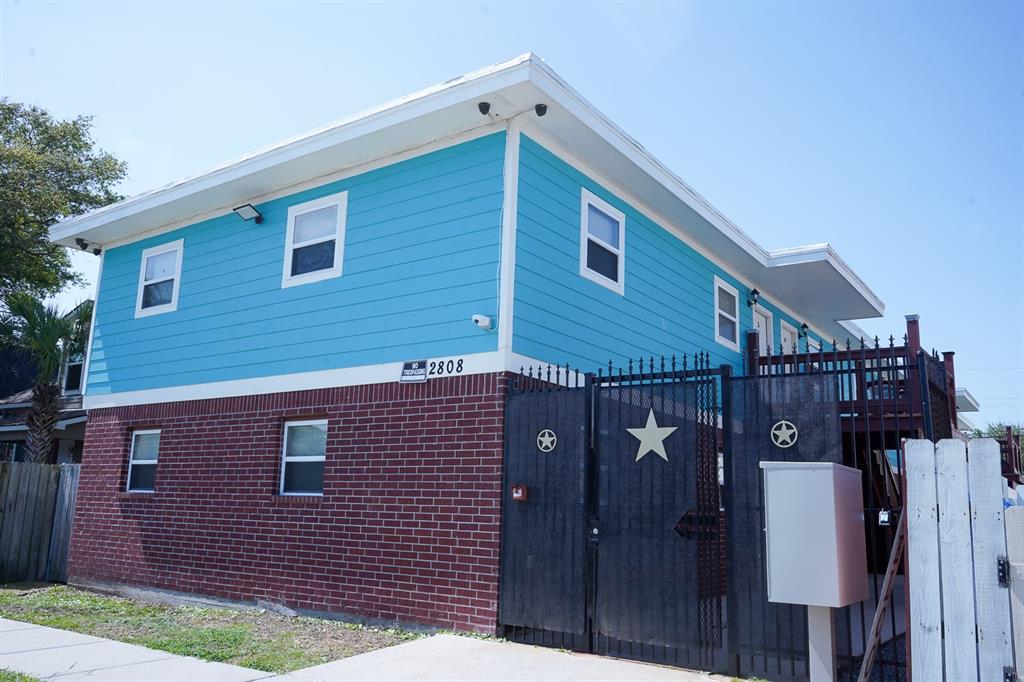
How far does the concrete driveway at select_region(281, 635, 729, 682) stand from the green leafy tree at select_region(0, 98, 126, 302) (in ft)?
63.4

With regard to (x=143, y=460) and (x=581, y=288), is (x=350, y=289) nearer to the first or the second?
(x=581, y=288)

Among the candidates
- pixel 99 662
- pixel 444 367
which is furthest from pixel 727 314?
pixel 99 662

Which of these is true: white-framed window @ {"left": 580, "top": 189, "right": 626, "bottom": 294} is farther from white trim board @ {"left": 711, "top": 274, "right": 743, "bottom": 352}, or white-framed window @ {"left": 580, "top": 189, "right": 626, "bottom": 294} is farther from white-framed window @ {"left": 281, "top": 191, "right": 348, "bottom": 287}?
white trim board @ {"left": 711, "top": 274, "right": 743, "bottom": 352}

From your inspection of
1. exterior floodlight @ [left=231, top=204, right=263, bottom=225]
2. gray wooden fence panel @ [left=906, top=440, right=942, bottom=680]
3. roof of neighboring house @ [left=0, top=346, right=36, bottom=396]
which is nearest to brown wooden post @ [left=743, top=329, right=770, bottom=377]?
exterior floodlight @ [left=231, top=204, right=263, bottom=225]

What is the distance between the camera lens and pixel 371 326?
9.76m

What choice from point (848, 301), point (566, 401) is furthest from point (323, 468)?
point (848, 301)

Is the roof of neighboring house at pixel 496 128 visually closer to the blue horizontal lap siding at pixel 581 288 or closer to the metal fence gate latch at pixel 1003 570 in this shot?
the blue horizontal lap siding at pixel 581 288

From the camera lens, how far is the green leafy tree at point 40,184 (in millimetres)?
21547

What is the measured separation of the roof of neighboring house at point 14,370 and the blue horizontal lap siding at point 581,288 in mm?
23311

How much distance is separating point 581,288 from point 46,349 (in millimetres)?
13510

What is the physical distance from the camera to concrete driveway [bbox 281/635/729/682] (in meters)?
6.40

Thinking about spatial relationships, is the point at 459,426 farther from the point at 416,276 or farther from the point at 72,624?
the point at 72,624

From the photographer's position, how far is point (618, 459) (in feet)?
24.3

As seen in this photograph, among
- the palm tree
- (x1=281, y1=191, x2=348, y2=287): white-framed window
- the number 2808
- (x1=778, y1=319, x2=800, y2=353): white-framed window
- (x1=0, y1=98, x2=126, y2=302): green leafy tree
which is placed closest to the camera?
the number 2808
